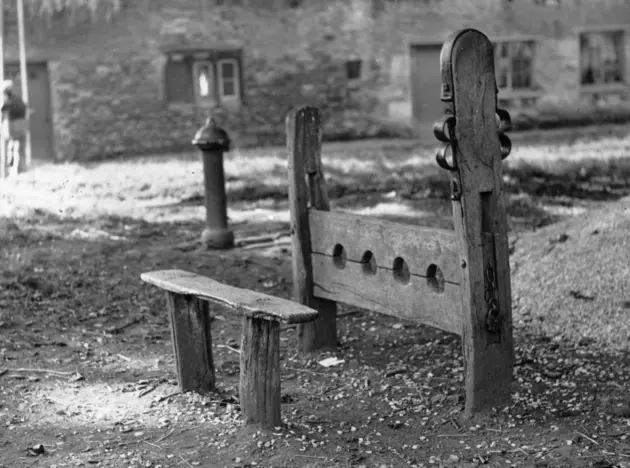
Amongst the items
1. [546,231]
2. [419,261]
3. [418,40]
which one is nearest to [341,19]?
[418,40]

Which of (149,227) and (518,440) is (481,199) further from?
(149,227)

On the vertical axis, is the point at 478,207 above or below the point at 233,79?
below

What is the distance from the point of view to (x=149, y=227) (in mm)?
9609

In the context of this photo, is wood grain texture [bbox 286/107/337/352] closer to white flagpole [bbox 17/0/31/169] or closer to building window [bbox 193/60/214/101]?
white flagpole [bbox 17/0/31/169]

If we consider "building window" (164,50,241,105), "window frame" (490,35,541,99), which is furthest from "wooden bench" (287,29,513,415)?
"window frame" (490,35,541,99)

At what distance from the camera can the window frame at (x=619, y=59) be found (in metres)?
19.1

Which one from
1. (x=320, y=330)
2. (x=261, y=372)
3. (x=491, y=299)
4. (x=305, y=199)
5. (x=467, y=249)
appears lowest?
(x=320, y=330)

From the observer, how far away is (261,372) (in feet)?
15.1

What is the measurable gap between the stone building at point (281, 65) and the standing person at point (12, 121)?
319cm

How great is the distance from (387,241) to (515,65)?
1454 cm

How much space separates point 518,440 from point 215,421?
1.37m

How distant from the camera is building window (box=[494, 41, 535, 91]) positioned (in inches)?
744

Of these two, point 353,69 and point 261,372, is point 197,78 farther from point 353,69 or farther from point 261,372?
point 261,372

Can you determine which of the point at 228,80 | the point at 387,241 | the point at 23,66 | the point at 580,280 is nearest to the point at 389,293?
the point at 387,241
